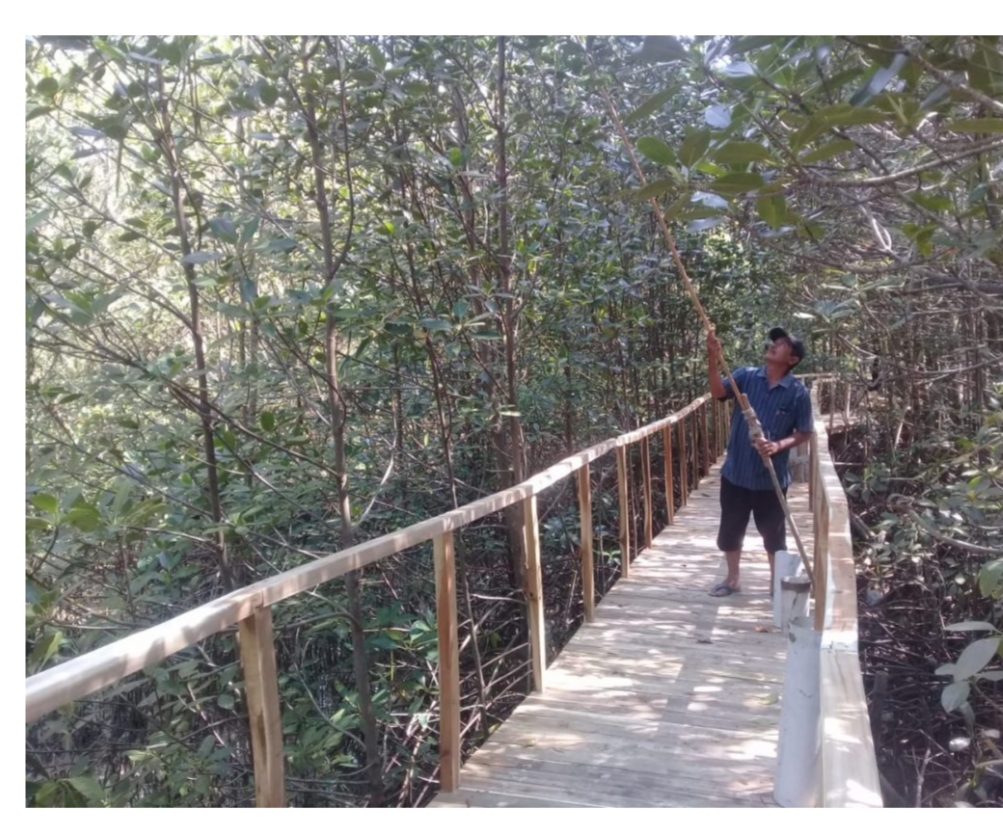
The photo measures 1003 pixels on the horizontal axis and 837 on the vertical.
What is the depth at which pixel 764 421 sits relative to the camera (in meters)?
3.96

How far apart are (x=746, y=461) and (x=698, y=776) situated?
5.77 ft

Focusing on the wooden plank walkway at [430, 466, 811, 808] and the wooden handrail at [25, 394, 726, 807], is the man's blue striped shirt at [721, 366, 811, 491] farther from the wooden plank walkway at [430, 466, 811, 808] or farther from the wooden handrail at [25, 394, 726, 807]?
the wooden handrail at [25, 394, 726, 807]

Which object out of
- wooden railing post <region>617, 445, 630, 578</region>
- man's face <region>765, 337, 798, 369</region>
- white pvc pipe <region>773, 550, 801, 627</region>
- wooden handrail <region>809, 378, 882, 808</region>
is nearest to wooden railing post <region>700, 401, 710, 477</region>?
wooden railing post <region>617, 445, 630, 578</region>

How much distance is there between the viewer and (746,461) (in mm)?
4043

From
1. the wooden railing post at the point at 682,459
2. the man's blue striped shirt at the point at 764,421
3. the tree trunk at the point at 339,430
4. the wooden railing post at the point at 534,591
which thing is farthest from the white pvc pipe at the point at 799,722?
the wooden railing post at the point at 682,459

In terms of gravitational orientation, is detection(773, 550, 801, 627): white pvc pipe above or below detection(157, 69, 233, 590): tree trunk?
below

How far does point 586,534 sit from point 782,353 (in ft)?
3.84

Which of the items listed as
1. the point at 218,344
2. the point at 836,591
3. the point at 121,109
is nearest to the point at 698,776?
the point at 836,591

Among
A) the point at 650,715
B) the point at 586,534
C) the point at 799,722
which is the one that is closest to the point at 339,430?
the point at 586,534

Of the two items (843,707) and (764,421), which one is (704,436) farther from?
(843,707)

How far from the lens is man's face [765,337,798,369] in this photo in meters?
3.88

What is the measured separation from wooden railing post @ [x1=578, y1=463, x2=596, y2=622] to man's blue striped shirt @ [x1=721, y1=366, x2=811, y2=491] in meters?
0.71

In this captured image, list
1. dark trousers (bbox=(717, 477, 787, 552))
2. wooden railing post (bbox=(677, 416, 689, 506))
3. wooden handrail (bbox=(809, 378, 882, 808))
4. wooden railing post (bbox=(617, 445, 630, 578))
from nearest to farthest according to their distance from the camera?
wooden handrail (bbox=(809, 378, 882, 808)) → dark trousers (bbox=(717, 477, 787, 552)) → wooden railing post (bbox=(617, 445, 630, 578)) → wooden railing post (bbox=(677, 416, 689, 506))
